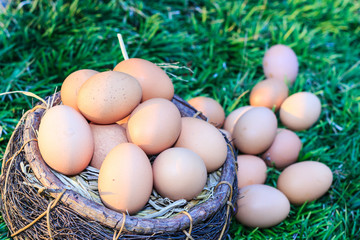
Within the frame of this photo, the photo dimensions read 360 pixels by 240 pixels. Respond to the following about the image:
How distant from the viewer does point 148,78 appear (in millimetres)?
1892

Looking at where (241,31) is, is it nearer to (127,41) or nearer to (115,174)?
(127,41)

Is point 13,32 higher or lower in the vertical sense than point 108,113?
lower

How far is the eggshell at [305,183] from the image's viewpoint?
2117mm

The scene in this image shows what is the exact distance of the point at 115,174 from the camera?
1486 millimetres

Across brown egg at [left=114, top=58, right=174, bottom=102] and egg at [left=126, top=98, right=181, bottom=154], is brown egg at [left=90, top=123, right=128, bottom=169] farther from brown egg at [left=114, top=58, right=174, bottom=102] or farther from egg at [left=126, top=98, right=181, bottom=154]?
brown egg at [left=114, top=58, right=174, bottom=102]

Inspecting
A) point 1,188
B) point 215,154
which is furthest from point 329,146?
point 1,188

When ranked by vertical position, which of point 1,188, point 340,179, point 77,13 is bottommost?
point 340,179

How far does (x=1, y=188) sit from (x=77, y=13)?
1.59 m

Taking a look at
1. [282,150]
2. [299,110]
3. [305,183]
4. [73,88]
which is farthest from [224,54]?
[73,88]

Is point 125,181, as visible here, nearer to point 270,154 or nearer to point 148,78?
point 148,78

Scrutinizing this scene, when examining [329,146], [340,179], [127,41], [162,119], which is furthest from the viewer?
[127,41]

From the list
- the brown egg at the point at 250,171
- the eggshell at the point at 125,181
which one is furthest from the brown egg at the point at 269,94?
the eggshell at the point at 125,181

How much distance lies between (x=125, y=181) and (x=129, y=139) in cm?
29

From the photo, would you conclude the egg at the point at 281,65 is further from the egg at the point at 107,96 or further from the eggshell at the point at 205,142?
the egg at the point at 107,96
